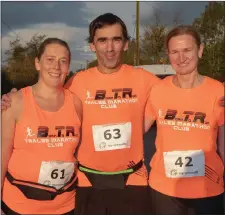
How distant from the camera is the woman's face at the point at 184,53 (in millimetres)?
3037

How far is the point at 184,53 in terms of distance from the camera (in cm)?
304

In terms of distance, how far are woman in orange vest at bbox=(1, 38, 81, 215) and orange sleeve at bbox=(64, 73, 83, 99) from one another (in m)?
0.37

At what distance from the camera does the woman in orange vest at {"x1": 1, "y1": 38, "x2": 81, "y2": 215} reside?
9.18 ft

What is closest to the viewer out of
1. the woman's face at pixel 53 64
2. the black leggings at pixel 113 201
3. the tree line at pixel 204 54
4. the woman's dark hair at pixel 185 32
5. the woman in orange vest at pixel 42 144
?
the woman in orange vest at pixel 42 144

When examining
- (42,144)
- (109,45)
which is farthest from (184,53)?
(42,144)

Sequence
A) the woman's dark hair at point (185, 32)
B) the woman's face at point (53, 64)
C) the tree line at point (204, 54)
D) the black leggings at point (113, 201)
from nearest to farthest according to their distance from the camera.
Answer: the woman's face at point (53, 64), the woman's dark hair at point (185, 32), the black leggings at point (113, 201), the tree line at point (204, 54)

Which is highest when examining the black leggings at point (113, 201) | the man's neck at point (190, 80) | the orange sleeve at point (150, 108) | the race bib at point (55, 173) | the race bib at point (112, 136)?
the man's neck at point (190, 80)

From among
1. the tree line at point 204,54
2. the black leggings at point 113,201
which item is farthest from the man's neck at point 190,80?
the tree line at point 204,54

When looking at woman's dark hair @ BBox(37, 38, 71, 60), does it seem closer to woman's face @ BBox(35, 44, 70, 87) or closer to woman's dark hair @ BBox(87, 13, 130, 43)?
woman's face @ BBox(35, 44, 70, 87)

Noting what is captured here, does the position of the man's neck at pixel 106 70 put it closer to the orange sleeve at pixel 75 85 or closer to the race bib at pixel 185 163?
the orange sleeve at pixel 75 85

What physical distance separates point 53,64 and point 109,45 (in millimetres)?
618

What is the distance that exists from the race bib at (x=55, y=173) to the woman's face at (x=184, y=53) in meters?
1.21

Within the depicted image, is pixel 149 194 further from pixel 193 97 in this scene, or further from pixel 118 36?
pixel 118 36

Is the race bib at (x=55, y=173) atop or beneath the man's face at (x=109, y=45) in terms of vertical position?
beneath
